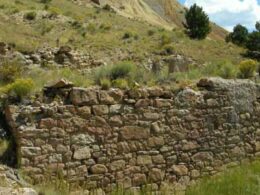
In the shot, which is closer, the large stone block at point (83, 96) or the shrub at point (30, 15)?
the large stone block at point (83, 96)

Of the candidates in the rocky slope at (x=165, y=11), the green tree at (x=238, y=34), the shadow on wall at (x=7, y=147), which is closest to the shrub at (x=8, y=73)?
the shadow on wall at (x=7, y=147)

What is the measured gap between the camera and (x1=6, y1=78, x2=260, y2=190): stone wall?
7.54m

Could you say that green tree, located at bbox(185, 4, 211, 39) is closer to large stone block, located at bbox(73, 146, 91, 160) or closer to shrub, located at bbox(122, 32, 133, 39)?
shrub, located at bbox(122, 32, 133, 39)

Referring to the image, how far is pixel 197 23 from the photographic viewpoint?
156 ft

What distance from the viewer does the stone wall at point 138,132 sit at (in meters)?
7.54

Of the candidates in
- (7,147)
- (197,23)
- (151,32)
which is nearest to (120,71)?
(7,147)

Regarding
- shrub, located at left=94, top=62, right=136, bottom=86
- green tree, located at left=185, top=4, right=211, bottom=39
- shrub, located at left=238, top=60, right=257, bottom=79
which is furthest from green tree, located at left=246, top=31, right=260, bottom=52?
shrub, located at left=94, top=62, right=136, bottom=86

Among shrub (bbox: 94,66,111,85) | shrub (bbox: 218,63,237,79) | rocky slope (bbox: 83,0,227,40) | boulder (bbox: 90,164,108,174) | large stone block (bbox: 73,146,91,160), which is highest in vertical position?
rocky slope (bbox: 83,0,227,40)

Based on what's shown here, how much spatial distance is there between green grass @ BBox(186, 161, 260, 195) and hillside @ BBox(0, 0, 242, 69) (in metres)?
12.4

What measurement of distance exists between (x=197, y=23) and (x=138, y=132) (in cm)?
4062

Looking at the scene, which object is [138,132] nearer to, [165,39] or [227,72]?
[227,72]

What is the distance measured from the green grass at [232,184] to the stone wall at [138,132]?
0.22 meters

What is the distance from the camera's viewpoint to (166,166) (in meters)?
8.70

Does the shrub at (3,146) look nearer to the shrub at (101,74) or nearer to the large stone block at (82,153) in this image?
the large stone block at (82,153)
